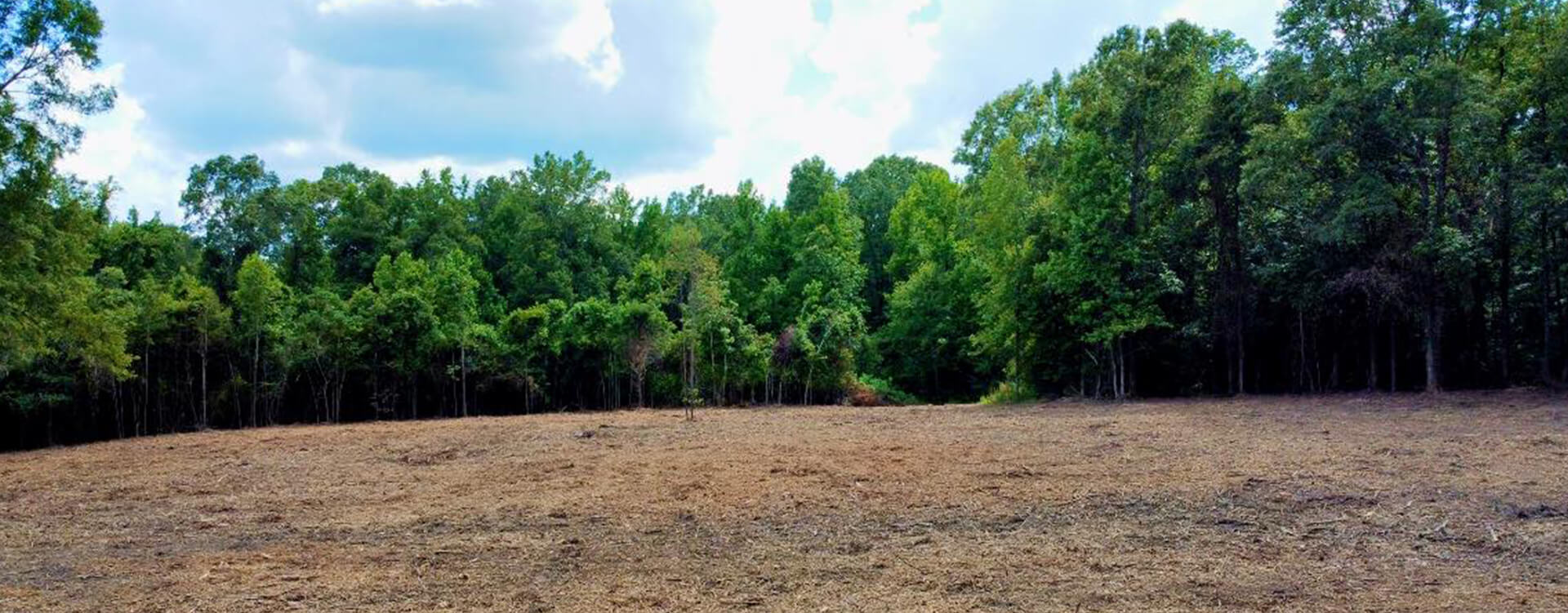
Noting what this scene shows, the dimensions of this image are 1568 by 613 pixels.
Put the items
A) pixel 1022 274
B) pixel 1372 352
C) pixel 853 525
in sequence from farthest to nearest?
pixel 1022 274, pixel 1372 352, pixel 853 525

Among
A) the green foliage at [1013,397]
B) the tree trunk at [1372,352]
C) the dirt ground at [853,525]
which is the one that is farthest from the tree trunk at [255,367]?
the tree trunk at [1372,352]

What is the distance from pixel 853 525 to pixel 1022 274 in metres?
18.9

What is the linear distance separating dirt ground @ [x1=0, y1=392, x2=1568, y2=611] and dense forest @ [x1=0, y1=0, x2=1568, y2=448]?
5.96 m

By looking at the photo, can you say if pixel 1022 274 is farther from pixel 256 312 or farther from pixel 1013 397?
pixel 256 312

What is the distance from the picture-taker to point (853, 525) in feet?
26.9

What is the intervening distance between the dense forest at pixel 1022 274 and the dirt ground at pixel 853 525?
19.5 ft

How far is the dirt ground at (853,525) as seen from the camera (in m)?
6.00

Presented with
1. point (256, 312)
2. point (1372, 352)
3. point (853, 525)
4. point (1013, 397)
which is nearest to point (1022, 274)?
point (1013, 397)

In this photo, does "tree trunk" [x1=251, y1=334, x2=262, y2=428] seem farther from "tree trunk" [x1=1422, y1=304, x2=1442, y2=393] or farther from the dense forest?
"tree trunk" [x1=1422, y1=304, x2=1442, y2=393]

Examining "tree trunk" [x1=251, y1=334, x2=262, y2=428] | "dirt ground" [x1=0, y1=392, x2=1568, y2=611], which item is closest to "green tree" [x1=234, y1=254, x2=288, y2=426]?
"tree trunk" [x1=251, y1=334, x2=262, y2=428]

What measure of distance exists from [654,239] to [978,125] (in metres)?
18.2

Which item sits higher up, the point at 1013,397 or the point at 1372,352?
the point at 1372,352

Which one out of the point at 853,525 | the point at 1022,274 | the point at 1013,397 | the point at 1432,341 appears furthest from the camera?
the point at 1013,397

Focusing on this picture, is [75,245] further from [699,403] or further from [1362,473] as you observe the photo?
[1362,473]
